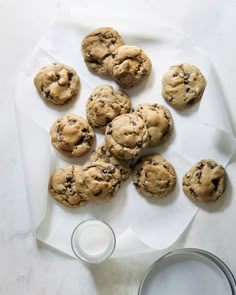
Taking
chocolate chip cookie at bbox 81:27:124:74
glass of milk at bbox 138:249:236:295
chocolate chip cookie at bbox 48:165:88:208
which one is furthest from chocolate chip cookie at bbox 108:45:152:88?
glass of milk at bbox 138:249:236:295

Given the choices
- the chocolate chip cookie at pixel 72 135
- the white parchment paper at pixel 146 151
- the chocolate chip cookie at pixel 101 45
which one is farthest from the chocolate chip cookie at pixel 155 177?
the chocolate chip cookie at pixel 101 45

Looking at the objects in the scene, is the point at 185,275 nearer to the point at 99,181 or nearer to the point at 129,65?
the point at 99,181

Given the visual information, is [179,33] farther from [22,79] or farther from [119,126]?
[22,79]

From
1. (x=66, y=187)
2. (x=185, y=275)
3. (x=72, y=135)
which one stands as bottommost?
(x=185, y=275)

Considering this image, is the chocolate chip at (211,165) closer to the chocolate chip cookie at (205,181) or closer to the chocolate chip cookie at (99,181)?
the chocolate chip cookie at (205,181)

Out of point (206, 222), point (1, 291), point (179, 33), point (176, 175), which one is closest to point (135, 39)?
point (179, 33)

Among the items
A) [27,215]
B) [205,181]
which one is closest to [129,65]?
[205,181]
